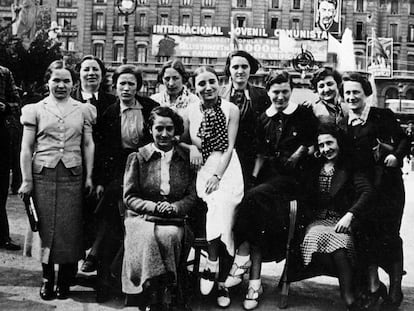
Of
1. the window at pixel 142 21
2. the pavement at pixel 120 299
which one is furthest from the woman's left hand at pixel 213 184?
the window at pixel 142 21

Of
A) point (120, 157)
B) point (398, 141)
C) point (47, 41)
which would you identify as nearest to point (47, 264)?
point (120, 157)

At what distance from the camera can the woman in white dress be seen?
464 cm

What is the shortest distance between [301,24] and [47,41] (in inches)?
1744

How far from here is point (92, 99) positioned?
17.5 ft

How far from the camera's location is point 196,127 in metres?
4.84

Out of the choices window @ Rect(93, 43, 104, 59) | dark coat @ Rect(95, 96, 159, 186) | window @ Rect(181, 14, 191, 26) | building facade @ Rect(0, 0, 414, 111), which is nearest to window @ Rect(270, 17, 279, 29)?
building facade @ Rect(0, 0, 414, 111)

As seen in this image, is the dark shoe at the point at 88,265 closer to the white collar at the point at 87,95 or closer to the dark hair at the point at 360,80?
the white collar at the point at 87,95

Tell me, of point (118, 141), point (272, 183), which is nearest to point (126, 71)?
point (118, 141)

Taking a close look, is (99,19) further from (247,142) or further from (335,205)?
(335,205)

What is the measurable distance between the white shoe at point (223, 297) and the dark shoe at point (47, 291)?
1.35m

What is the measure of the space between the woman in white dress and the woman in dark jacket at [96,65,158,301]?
48 cm

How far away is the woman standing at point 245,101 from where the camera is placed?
5.01 meters

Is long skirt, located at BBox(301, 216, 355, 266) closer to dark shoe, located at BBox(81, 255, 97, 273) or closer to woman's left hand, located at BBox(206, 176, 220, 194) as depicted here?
woman's left hand, located at BBox(206, 176, 220, 194)

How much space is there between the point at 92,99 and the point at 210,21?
56659mm
